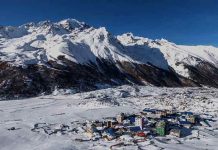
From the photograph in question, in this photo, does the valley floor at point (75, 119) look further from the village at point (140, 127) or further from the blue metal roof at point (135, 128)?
the blue metal roof at point (135, 128)

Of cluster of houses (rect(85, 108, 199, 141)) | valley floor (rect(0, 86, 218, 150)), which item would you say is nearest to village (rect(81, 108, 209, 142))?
cluster of houses (rect(85, 108, 199, 141))

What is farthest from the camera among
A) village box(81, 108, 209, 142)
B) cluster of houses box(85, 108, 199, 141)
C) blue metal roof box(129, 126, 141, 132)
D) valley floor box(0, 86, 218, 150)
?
blue metal roof box(129, 126, 141, 132)

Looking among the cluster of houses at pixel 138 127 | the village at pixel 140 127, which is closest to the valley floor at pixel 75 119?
the village at pixel 140 127

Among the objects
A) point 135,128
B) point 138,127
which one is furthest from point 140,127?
point 135,128

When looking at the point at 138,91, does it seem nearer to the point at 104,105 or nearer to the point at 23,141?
the point at 104,105

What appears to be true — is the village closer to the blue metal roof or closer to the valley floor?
the blue metal roof

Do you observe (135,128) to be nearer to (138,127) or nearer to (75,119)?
(138,127)
